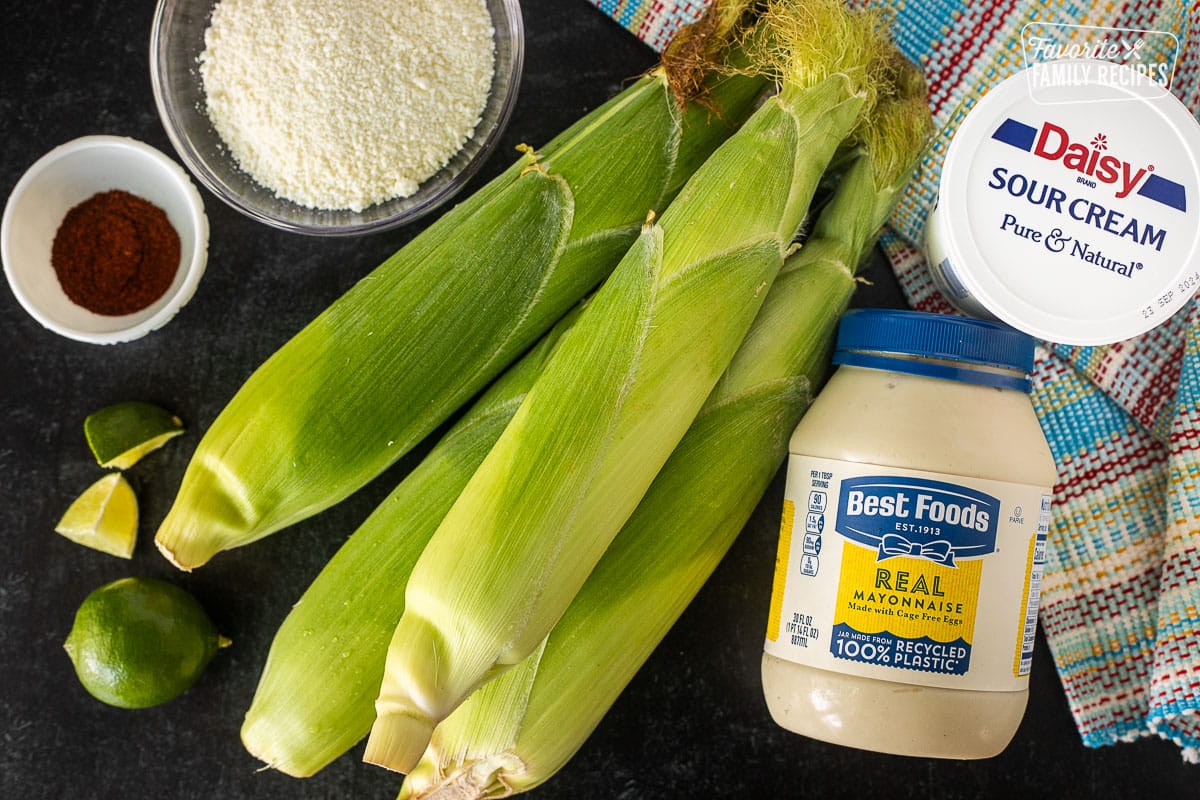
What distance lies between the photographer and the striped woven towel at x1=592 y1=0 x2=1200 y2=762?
1.02m

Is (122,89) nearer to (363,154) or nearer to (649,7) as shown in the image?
(363,154)

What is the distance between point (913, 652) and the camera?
0.85m

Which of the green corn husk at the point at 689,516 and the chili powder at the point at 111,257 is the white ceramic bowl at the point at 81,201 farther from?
the green corn husk at the point at 689,516

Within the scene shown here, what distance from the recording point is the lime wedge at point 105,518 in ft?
3.54

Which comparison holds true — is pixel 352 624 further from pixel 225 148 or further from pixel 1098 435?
pixel 1098 435

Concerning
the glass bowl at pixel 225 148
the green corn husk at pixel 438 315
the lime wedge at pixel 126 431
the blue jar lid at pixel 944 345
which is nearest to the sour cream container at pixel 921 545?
the blue jar lid at pixel 944 345

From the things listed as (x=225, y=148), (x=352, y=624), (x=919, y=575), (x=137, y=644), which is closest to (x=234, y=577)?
(x=137, y=644)

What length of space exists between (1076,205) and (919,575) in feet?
1.33

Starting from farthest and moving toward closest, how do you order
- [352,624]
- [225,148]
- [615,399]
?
1. [225,148]
2. [352,624]
3. [615,399]

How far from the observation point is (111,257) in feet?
3.44

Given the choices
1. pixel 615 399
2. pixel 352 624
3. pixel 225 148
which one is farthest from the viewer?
pixel 225 148

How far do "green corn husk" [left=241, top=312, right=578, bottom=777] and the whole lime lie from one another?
130mm

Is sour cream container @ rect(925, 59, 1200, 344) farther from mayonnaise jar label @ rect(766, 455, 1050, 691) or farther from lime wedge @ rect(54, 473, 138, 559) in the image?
lime wedge @ rect(54, 473, 138, 559)

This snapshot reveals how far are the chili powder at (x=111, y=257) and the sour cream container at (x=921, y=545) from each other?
829 mm
